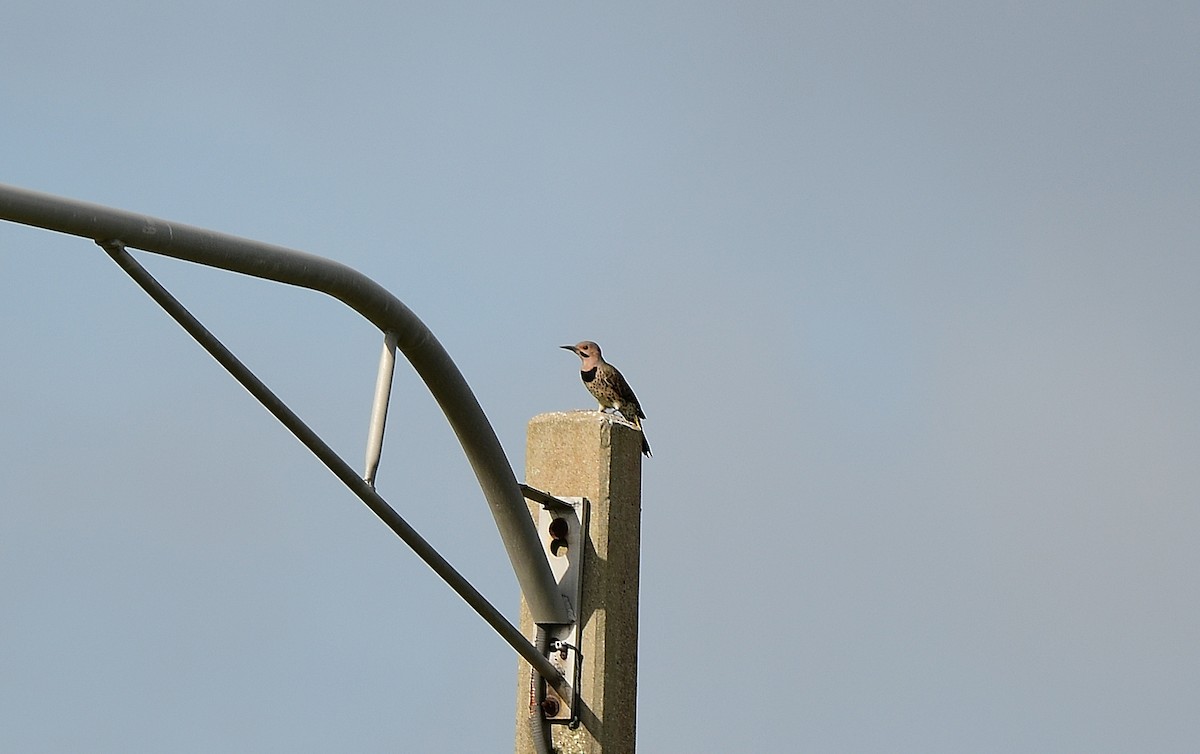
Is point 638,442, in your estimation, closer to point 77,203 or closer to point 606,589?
point 606,589

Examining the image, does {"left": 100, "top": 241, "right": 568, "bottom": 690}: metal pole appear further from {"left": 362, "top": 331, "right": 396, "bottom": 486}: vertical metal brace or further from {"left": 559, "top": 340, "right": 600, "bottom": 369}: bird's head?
{"left": 559, "top": 340, "right": 600, "bottom": 369}: bird's head

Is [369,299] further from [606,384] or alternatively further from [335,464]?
[606,384]

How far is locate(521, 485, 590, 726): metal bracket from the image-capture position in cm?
553

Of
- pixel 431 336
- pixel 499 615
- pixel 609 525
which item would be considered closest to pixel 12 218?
pixel 431 336

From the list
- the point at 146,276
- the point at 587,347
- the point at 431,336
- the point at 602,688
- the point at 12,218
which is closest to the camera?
the point at 12,218

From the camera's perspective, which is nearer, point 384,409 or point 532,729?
point 384,409

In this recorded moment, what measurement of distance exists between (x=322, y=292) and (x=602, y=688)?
5.11 ft

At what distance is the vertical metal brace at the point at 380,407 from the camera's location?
475cm

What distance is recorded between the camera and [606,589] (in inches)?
220

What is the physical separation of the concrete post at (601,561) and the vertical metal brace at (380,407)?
0.98 m

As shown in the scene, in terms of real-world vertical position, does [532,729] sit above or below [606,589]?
below

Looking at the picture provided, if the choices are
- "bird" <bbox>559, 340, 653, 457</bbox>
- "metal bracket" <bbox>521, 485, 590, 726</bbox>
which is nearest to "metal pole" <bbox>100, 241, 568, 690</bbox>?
"metal bracket" <bbox>521, 485, 590, 726</bbox>

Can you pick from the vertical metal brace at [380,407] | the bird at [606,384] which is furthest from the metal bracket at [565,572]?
the bird at [606,384]

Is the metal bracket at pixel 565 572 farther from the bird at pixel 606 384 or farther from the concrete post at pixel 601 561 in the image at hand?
the bird at pixel 606 384
